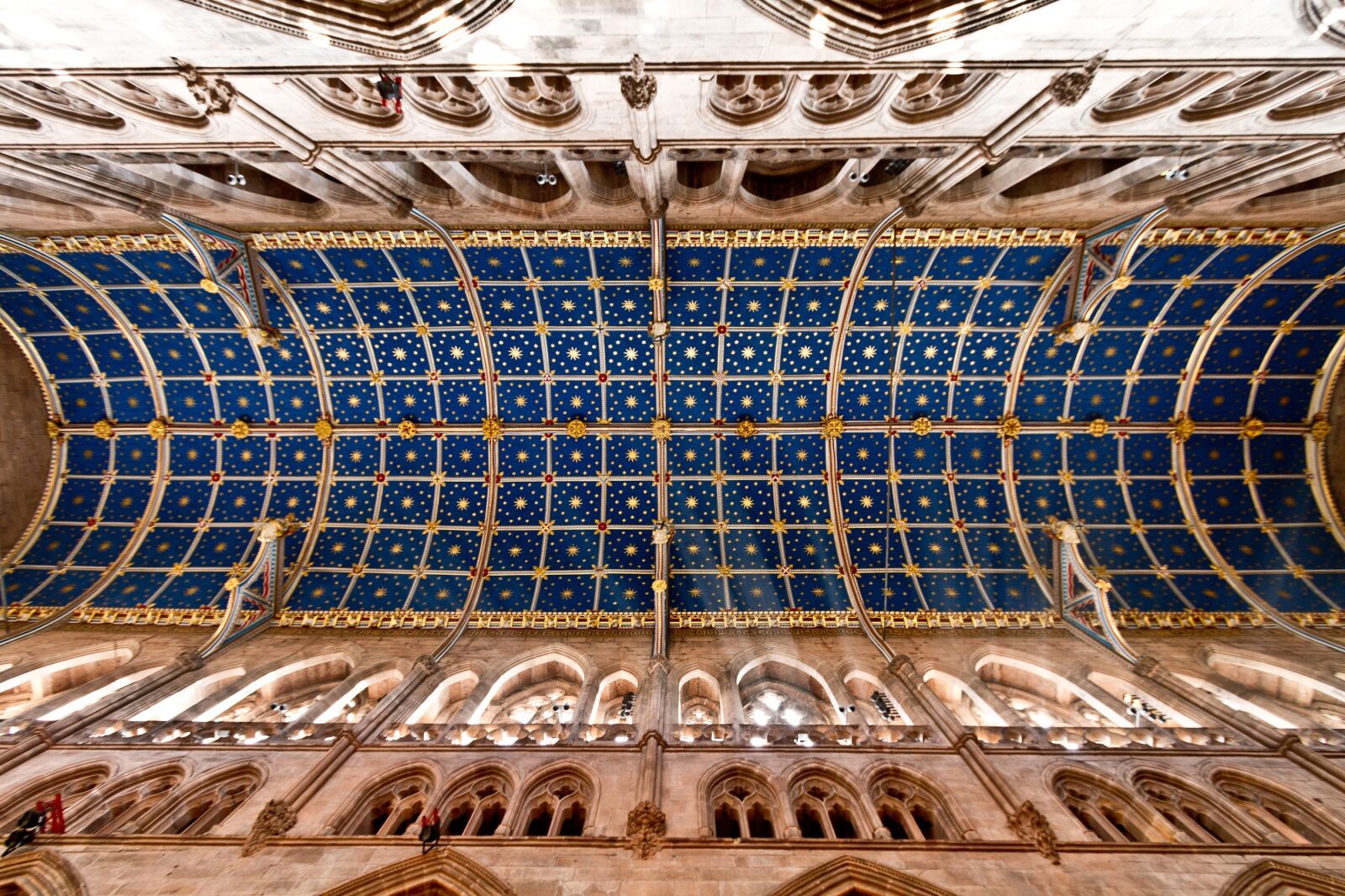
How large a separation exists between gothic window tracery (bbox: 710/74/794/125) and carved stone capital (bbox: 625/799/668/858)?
403 inches

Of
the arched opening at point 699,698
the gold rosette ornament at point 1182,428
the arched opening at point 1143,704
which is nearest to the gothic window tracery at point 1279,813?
the arched opening at point 1143,704

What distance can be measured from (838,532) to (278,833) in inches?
508

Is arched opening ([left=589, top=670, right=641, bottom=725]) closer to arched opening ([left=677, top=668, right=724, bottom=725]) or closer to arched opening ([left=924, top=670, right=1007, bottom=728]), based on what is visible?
arched opening ([left=677, top=668, right=724, bottom=725])

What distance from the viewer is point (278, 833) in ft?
24.3

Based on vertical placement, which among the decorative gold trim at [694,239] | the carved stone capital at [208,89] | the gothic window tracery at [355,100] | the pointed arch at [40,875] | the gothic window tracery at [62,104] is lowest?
the pointed arch at [40,875]

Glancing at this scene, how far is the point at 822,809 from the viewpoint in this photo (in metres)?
8.36

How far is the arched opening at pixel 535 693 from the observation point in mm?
12031

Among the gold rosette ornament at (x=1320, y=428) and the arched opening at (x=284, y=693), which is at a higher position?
the gold rosette ornament at (x=1320, y=428)

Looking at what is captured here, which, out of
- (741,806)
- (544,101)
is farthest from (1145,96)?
(741,806)

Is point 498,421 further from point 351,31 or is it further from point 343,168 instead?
point 351,31

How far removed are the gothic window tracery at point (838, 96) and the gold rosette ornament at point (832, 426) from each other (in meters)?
7.94

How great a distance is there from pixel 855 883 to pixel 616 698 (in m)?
6.90

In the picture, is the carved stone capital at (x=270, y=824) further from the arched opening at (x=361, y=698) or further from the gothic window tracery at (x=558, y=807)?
the gothic window tracery at (x=558, y=807)

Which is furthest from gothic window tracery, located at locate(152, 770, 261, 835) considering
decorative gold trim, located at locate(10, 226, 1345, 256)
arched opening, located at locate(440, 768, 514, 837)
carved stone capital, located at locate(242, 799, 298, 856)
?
decorative gold trim, located at locate(10, 226, 1345, 256)
